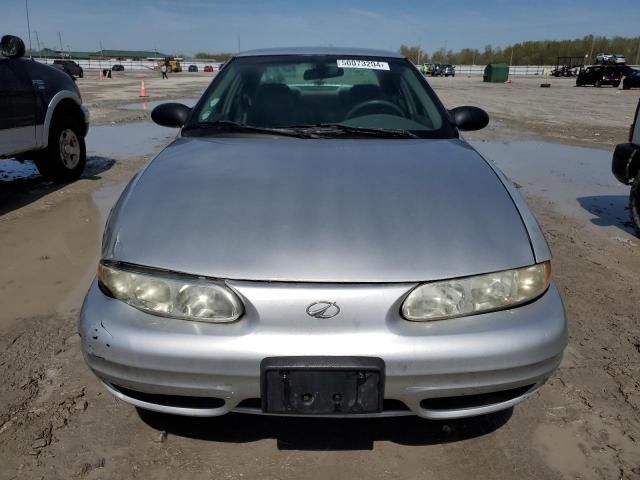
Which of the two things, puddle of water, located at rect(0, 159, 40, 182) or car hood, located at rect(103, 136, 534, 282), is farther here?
puddle of water, located at rect(0, 159, 40, 182)

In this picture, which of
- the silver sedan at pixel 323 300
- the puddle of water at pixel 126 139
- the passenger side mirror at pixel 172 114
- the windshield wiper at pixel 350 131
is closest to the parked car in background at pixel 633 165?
the windshield wiper at pixel 350 131

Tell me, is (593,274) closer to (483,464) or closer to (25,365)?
(483,464)

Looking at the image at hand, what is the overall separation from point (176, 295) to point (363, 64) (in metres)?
2.05

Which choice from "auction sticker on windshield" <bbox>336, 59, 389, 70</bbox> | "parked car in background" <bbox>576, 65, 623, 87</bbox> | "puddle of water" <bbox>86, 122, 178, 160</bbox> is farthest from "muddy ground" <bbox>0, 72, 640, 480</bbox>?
"parked car in background" <bbox>576, 65, 623, 87</bbox>

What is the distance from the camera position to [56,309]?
10.1 feet

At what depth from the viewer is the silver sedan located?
1.54 metres

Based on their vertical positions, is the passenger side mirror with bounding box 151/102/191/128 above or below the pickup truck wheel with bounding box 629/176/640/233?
above

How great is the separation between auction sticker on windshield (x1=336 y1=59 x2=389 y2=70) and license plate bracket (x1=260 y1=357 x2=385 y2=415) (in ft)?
6.80

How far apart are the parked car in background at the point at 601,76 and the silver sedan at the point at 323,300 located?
38.0 m

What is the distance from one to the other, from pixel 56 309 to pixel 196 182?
163 centimetres

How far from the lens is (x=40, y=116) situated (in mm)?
5430

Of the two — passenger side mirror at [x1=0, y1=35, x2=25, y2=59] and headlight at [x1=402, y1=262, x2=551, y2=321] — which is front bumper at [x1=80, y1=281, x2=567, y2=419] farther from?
passenger side mirror at [x1=0, y1=35, x2=25, y2=59]

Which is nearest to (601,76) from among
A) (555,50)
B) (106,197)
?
(106,197)

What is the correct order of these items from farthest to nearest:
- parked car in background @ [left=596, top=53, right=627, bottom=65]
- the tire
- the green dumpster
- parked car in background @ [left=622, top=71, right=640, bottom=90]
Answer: parked car in background @ [left=596, top=53, right=627, bottom=65] → the green dumpster → parked car in background @ [left=622, top=71, right=640, bottom=90] → the tire
